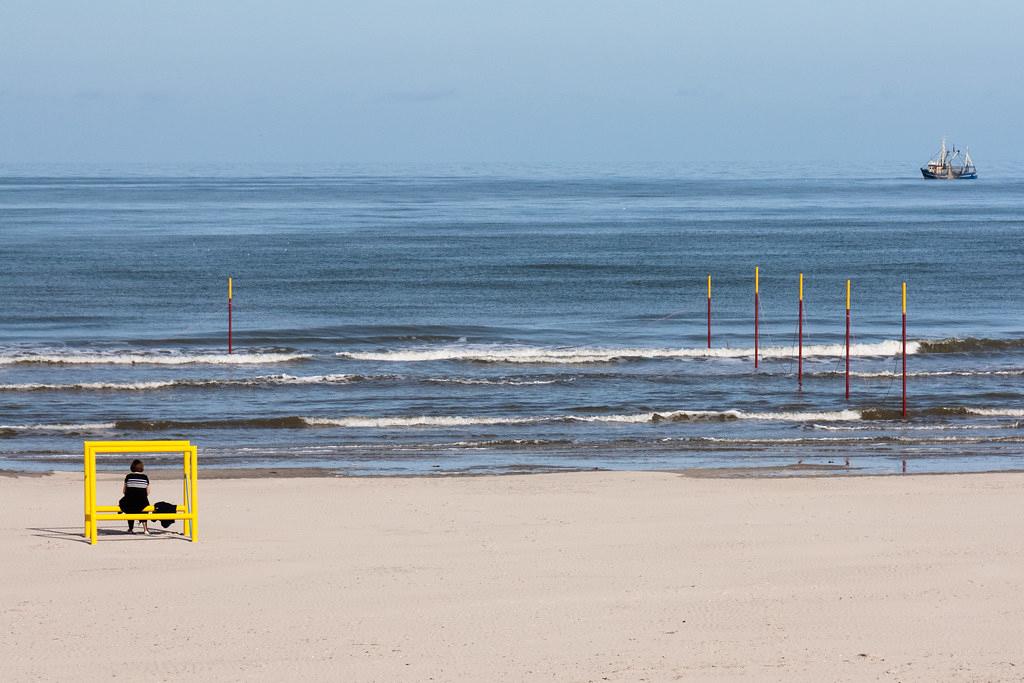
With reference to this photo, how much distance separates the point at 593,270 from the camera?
59312mm

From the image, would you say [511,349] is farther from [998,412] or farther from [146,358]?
[998,412]

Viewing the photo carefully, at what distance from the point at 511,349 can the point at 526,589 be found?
23.9 m

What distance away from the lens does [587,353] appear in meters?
34.3

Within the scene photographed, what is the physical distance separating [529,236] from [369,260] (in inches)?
751

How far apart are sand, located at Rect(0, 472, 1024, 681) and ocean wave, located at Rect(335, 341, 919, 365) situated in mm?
16998

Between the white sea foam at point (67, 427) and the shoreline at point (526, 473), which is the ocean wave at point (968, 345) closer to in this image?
the shoreline at point (526, 473)

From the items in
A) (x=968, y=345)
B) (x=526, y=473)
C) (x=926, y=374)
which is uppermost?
(x=968, y=345)

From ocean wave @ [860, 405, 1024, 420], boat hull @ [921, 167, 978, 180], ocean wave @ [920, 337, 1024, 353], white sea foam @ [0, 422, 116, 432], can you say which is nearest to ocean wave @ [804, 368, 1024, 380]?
ocean wave @ [920, 337, 1024, 353]

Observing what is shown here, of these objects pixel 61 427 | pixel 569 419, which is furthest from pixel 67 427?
pixel 569 419

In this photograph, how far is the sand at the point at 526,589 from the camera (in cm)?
993

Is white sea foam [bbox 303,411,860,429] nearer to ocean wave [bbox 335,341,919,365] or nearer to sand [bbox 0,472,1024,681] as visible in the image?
ocean wave [bbox 335,341,919,365]

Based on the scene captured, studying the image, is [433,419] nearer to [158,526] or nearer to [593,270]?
[158,526]

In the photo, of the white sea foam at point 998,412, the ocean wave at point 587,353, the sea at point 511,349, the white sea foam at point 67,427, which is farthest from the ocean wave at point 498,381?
the white sea foam at point 998,412

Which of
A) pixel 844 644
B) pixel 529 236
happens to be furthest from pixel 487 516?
pixel 529 236
